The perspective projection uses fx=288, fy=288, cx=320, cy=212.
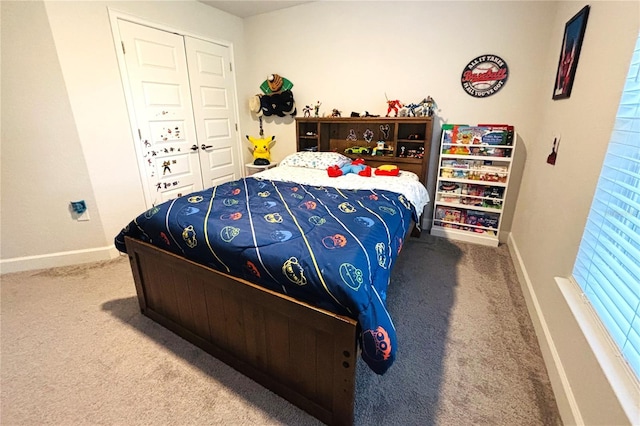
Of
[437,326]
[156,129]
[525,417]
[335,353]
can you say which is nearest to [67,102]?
[156,129]

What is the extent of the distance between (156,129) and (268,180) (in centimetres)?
135

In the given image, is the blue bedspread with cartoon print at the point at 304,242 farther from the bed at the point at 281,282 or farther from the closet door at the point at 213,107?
the closet door at the point at 213,107

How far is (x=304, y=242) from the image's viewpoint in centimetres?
135

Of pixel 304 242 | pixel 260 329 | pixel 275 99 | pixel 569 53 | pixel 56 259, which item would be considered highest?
pixel 569 53

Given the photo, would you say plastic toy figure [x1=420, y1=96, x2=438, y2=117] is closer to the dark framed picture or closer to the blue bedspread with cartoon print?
the dark framed picture

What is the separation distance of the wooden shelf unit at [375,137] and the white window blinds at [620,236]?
1744 millimetres

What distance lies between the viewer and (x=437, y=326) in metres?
1.87

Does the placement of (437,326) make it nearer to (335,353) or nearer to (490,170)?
(335,353)

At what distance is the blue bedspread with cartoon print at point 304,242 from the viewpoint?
1.12 m

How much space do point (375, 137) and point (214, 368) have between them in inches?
111

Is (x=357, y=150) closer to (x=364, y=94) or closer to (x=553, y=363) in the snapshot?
(x=364, y=94)

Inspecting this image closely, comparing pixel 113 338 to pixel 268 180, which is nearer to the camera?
pixel 113 338

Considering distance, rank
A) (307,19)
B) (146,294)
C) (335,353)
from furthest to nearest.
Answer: (307,19) < (146,294) < (335,353)

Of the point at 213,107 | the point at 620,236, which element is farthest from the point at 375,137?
the point at 620,236
